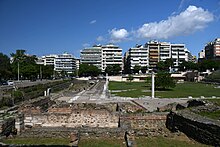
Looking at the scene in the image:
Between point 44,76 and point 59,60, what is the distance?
266 ft

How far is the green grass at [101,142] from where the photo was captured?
11484 mm

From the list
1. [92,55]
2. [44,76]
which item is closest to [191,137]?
[44,76]

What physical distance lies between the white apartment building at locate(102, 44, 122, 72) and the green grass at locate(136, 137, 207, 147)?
155 meters

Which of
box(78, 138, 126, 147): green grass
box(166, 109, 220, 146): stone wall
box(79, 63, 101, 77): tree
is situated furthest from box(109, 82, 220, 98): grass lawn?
box(79, 63, 101, 77): tree

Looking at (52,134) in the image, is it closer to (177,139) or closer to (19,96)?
(177,139)

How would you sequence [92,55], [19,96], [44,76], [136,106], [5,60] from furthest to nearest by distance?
[92,55] < [44,76] < [5,60] < [19,96] < [136,106]

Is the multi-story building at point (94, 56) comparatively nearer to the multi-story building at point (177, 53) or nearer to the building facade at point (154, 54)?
the building facade at point (154, 54)

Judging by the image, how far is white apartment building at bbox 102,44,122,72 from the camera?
16788 centimetres

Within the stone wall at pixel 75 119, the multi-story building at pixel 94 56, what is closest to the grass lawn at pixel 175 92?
the stone wall at pixel 75 119

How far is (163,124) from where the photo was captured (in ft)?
53.5

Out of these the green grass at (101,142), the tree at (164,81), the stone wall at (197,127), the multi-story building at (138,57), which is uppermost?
the multi-story building at (138,57)

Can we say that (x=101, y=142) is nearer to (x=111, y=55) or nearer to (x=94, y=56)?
(x=111, y=55)

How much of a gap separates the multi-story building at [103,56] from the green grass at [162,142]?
15494 cm

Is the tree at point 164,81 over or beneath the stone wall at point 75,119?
over
